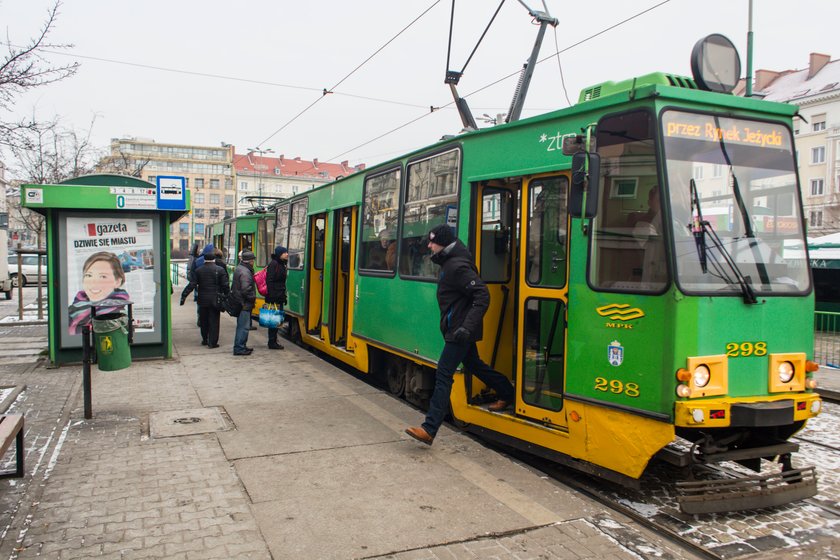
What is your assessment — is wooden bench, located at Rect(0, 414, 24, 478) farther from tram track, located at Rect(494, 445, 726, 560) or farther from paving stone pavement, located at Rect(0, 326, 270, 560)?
tram track, located at Rect(494, 445, 726, 560)

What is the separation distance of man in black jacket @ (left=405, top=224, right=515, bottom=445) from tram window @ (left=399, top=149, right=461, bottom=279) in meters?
0.78

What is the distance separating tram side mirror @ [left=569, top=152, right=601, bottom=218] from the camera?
4.73m

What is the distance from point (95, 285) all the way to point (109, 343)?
3024mm

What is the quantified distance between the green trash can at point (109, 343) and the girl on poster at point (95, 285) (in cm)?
280

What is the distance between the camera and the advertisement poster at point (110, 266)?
9.36m

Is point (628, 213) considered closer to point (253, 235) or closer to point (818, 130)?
point (253, 235)

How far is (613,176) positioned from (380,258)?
4010mm

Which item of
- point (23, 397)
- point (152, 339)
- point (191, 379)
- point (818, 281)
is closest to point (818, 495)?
point (191, 379)

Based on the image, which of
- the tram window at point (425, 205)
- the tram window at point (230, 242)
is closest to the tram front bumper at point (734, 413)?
the tram window at point (425, 205)

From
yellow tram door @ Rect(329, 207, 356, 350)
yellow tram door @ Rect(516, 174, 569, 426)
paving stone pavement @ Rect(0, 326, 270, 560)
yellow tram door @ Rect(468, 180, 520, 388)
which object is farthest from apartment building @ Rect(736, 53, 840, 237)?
paving stone pavement @ Rect(0, 326, 270, 560)

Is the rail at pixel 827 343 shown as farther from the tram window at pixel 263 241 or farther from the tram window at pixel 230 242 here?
the tram window at pixel 230 242

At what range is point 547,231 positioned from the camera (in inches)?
222

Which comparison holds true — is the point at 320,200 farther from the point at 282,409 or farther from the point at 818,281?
the point at 818,281

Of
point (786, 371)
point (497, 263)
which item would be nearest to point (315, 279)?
point (497, 263)
